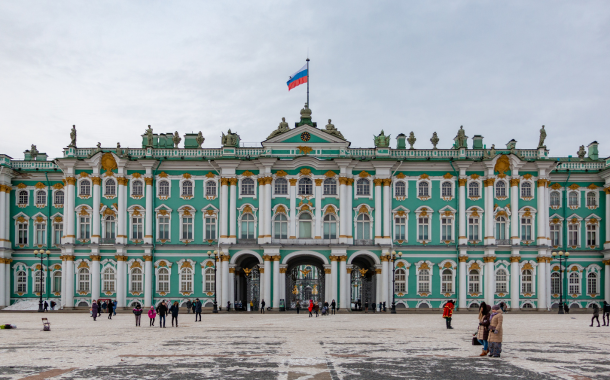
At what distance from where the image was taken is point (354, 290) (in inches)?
3199

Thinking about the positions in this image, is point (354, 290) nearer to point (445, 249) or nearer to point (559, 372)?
point (445, 249)

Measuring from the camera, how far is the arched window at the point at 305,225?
6562 centimetres

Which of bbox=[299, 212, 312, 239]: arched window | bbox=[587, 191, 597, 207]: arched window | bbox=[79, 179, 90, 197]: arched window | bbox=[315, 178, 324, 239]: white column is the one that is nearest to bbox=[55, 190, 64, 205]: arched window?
bbox=[79, 179, 90, 197]: arched window

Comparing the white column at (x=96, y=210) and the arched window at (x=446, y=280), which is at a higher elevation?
the white column at (x=96, y=210)

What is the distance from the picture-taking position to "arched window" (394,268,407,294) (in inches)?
2589

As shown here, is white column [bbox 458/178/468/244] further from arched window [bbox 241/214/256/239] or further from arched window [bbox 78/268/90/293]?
arched window [bbox 78/268/90/293]

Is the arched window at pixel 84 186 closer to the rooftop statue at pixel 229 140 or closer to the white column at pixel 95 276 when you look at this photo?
the white column at pixel 95 276

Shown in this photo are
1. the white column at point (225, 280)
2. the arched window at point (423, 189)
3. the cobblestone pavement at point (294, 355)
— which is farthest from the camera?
the arched window at point (423, 189)

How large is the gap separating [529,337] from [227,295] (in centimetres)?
3785

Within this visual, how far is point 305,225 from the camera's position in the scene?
216 ft

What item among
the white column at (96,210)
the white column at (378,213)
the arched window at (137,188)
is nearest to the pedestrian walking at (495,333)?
the white column at (378,213)

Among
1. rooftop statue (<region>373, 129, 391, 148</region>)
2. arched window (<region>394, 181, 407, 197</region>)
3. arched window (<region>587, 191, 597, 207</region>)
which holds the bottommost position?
arched window (<region>587, 191, 597, 207</region>)

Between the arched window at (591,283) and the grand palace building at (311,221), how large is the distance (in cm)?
14

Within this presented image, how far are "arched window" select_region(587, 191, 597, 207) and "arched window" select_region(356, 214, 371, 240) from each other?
2276cm
